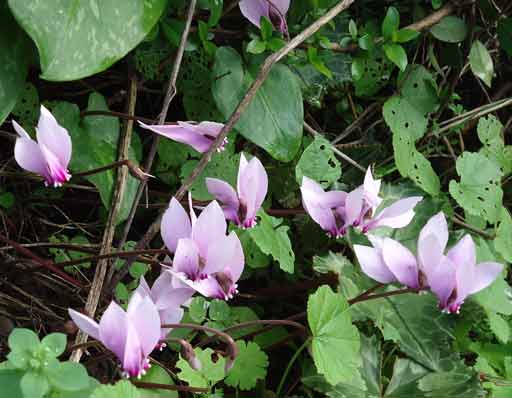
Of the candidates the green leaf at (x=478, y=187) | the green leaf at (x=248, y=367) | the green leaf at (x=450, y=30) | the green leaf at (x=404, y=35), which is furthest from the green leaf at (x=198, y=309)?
the green leaf at (x=450, y=30)

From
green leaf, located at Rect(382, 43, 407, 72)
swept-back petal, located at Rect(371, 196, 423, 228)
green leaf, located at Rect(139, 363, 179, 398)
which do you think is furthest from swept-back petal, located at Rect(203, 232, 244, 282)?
green leaf, located at Rect(382, 43, 407, 72)

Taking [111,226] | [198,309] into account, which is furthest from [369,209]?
[111,226]

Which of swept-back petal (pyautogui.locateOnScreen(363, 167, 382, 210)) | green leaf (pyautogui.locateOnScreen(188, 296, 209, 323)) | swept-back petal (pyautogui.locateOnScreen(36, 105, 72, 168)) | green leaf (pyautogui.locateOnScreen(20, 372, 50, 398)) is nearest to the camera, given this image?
green leaf (pyautogui.locateOnScreen(20, 372, 50, 398))

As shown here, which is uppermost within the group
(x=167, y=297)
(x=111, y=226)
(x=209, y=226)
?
(x=209, y=226)

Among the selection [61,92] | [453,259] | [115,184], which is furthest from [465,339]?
[61,92]

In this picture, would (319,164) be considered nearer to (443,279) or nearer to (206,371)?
(443,279)

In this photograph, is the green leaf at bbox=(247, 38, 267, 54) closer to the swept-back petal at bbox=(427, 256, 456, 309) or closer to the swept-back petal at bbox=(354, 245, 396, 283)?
the swept-back petal at bbox=(354, 245, 396, 283)
